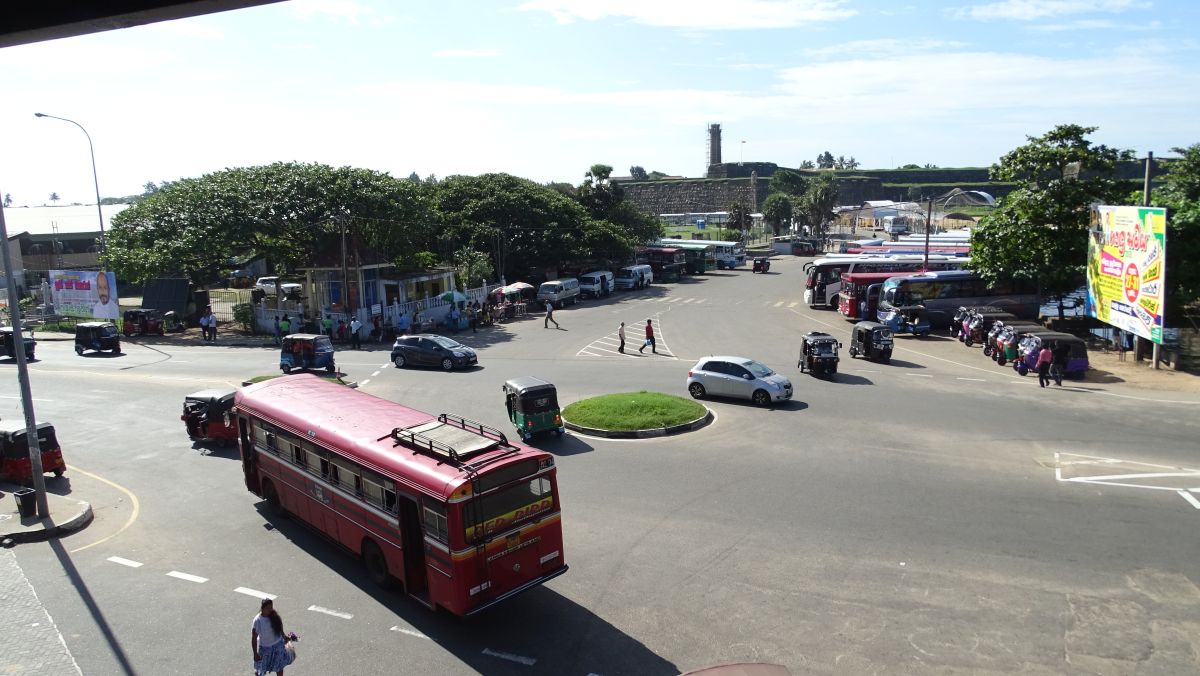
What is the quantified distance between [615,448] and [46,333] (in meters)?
44.1

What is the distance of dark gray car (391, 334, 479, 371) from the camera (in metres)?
31.5

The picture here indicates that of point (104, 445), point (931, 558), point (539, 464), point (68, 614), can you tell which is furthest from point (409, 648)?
point (104, 445)

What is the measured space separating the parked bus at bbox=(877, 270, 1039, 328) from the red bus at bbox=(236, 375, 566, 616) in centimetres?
3261

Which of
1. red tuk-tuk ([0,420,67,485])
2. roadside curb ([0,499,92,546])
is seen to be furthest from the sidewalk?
red tuk-tuk ([0,420,67,485])

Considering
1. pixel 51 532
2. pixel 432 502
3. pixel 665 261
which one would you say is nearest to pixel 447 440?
pixel 432 502

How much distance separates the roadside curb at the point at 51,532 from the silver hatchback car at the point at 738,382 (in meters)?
16.8

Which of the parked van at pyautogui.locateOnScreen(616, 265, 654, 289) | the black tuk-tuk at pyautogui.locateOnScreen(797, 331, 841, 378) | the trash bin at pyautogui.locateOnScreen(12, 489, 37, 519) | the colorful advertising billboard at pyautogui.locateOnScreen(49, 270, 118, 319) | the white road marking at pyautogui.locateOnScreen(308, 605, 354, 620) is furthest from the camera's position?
the parked van at pyautogui.locateOnScreen(616, 265, 654, 289)

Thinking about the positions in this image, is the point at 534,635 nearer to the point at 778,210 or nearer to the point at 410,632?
the point at 410,632

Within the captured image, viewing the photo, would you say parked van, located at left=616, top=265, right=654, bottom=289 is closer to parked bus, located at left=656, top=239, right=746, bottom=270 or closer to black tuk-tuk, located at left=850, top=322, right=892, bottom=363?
parked bus, located at left=656, top=239, right=746, bottom=270

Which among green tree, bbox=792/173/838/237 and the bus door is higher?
green tree, bbox=792/173/838/237

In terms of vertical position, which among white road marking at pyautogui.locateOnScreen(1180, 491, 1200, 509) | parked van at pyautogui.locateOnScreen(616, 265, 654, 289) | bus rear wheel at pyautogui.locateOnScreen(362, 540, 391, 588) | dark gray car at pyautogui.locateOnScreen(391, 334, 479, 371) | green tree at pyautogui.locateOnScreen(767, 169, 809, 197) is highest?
green tree at pyautogui.locateOnScreen(767, 169, 809, 197)

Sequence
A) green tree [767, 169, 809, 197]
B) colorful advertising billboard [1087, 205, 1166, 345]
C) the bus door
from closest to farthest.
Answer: the bus door → colorful advertising billboard [1087, 205, 1166, 345] → green tree [767, 169, 809, 197]

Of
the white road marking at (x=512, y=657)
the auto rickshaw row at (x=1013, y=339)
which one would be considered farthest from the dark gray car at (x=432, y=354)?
the white road marking at (x=512, y=657)

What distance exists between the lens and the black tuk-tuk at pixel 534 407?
20.2 m
